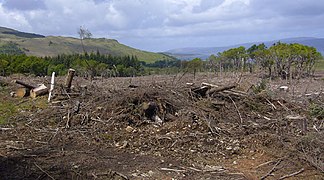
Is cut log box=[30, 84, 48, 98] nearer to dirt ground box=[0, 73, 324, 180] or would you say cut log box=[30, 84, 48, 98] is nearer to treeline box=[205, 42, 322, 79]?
dirt ground box=[0, 73, 324, 180]

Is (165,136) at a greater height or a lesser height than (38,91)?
lesser

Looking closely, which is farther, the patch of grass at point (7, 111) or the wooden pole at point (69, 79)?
the wooden pole at point (69, 79)

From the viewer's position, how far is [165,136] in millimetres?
6668

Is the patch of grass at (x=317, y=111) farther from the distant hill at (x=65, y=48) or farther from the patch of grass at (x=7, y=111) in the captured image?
the distant hill at (x=65, y=48)

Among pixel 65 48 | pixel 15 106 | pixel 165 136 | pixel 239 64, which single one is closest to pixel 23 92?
pixel 15 106

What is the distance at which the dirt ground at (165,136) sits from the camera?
5.37 metres

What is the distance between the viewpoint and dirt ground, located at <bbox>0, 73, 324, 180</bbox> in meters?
5.37

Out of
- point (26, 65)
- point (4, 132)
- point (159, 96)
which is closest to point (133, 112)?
point (159, 96)

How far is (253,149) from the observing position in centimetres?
622

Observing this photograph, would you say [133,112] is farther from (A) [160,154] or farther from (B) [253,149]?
(B) [253,149]

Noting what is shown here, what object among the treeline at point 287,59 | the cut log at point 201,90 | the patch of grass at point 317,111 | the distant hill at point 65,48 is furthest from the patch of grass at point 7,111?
the distant hill at point 65,48

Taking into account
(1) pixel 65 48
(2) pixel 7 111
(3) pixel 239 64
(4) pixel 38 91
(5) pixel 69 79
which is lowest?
(1) pixel 65 48

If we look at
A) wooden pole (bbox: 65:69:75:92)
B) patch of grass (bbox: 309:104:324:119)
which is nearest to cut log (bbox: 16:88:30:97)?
wooden pole (bbox: 65:69:75:92)

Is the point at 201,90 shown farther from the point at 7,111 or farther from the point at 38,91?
Answer: the point at 7,111
